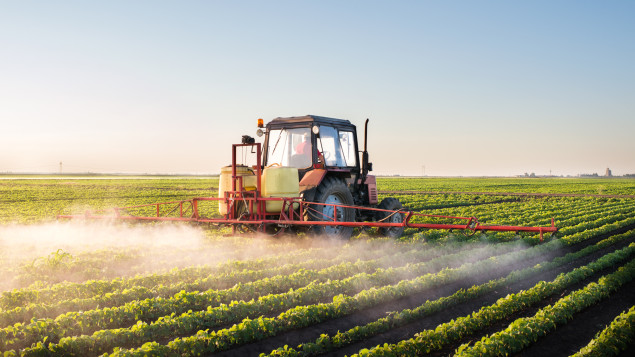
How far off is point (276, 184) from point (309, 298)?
3.20 meters

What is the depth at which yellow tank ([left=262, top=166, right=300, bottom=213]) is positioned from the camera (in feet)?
31.5

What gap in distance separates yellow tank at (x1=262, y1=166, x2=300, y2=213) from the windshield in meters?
0.91

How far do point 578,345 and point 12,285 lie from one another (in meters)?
7.99

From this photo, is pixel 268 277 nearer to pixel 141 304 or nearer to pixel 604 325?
pixel 141 304

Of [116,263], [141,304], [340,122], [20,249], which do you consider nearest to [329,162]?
[340,122]

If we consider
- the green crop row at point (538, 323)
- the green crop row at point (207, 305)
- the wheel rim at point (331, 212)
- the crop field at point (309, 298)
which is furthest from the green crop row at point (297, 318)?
the wheel rim at point (331, 212)

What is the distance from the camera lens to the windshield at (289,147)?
1054 centimetres

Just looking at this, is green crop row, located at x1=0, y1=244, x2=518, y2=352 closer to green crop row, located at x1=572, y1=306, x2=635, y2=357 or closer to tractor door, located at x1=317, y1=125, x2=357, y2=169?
tractor door, located at x1=317, y1=125, x2=357, y2=169

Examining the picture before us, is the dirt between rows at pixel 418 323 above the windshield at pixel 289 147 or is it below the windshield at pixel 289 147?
below

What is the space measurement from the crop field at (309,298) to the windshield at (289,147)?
5.36ft

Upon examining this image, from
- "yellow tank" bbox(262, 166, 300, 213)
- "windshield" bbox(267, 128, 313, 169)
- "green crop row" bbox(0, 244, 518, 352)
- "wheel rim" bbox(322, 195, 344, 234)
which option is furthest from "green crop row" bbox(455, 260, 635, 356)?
"windshield" bbox(267, 128, 313, 169)

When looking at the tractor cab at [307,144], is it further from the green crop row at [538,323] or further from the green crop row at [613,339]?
the green crop row at [613,339]

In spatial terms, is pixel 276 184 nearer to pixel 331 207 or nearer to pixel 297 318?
pixel 331 207

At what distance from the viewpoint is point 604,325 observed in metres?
6.24
